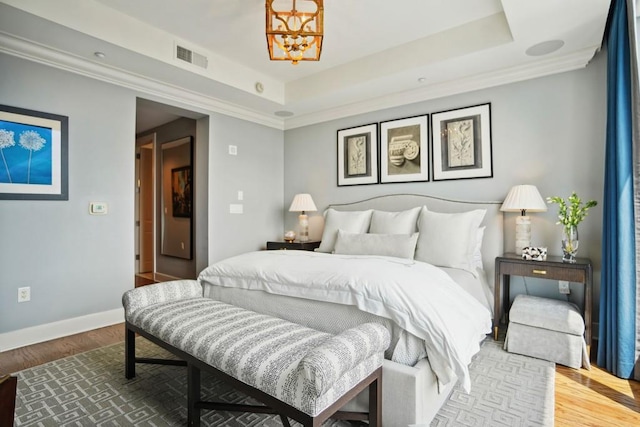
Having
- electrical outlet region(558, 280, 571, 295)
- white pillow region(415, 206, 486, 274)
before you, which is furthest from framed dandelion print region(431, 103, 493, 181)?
electrical outlet region(558, 280, 571, 295)

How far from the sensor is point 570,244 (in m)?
2.64

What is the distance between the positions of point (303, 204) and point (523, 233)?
2.53 metres

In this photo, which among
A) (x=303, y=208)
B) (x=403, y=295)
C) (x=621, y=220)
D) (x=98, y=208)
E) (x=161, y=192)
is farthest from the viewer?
(x=161, y=192)

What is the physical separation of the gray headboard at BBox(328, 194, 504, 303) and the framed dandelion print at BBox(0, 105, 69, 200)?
3117 mm

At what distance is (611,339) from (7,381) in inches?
125

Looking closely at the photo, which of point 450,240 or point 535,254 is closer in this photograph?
point 535,254

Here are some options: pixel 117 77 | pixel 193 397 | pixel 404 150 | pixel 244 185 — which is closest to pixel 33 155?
pixel 117 77

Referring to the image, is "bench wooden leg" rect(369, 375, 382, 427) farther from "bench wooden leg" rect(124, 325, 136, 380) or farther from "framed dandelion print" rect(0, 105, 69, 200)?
"framed dandelion print" rect(0, 105, 69, 200)

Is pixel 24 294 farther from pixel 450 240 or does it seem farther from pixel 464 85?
pixel 464 85

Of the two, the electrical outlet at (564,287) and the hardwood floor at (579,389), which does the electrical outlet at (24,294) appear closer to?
the hardwood floor at (579,389)

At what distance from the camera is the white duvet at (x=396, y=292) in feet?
5.13

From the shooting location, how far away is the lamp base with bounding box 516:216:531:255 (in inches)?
115

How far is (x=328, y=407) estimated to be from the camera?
4.16 feet

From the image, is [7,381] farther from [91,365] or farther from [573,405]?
[573,405]
